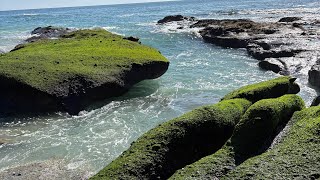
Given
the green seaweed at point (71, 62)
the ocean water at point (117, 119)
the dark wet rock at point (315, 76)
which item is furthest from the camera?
the dark wet rock at point (315, 76)

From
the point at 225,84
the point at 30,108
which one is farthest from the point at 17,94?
the point at 225,84

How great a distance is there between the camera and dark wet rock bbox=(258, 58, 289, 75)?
32088 millimetres

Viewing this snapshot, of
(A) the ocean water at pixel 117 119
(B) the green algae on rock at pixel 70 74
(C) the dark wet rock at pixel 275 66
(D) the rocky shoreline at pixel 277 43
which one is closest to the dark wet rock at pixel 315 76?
(D) the rocky shoreline at pixel 277 43

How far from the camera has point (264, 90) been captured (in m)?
16.4

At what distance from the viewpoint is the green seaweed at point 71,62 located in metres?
23.0

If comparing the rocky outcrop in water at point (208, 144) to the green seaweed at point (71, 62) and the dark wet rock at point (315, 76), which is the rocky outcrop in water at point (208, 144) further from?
the dark wet rock at point (315, 76)

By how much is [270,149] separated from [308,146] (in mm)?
1159

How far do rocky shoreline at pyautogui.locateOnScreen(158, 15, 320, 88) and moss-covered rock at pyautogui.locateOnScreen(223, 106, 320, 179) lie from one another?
16868 millimetres

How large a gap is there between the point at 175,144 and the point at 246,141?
→ 216 cm

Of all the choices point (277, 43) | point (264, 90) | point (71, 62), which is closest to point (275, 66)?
point (277, 43)

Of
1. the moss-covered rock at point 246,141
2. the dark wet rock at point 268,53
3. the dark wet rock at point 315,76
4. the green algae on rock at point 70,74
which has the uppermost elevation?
the moss-covered rock at point 246,141

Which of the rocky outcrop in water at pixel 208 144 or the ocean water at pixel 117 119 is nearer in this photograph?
the rocky outcrop in water at pixel 208 144

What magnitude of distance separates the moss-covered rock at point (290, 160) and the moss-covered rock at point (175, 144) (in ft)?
6.59

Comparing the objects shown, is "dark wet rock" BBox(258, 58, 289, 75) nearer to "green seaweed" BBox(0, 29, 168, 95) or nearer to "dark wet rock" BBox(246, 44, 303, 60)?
"dark wet rock" BBox(246, 44, 303, 60)
